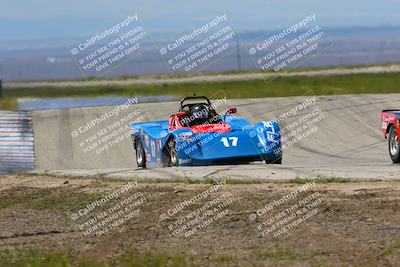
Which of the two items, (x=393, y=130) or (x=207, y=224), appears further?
(x=393, y=130)

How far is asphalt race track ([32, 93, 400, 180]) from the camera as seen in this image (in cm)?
1680

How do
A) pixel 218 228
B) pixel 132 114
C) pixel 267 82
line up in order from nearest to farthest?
1. pixel 218 228
2. pixel 132 114
3. pixel 267 82

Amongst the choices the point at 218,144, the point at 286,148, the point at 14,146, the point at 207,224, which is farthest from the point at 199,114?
the point at 207,224

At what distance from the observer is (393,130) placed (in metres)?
18.8

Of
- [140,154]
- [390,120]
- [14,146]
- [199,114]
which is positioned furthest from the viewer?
[14,146]

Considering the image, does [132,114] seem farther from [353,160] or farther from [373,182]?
[373,182]

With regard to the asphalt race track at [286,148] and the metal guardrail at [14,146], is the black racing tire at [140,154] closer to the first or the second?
the asphalt race track at [286,148]

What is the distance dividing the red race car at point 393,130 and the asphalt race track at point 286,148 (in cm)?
59

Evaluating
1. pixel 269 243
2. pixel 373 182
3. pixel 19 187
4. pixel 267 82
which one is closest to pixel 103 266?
pixel 269 243

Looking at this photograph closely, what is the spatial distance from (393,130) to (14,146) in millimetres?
9880

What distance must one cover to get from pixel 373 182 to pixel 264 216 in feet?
8.58

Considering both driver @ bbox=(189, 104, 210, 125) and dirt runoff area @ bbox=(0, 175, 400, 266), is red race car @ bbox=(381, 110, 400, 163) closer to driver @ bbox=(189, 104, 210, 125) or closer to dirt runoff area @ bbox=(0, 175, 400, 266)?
driver @ bbox=(189, 104, 210, 125)

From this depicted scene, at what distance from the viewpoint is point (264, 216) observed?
12398mm

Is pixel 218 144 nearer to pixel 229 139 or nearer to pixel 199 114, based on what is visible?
pixel 229 139
